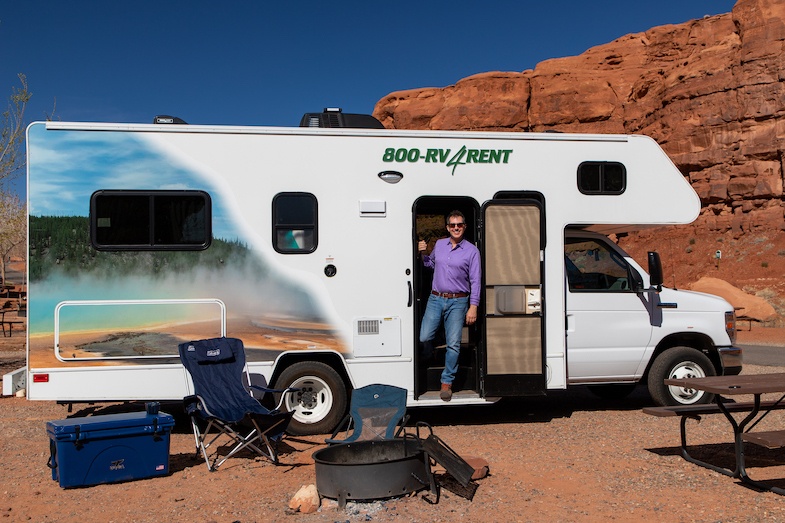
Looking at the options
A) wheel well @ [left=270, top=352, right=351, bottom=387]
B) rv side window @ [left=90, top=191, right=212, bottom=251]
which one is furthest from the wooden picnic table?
rv side window @ [left=90, top=191, right=212, bottom=251]

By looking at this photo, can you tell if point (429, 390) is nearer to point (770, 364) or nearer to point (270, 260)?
point (270, 260)

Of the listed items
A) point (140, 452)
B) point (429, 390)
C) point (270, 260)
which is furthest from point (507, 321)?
point (140, 452)

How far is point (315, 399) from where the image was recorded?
754cm

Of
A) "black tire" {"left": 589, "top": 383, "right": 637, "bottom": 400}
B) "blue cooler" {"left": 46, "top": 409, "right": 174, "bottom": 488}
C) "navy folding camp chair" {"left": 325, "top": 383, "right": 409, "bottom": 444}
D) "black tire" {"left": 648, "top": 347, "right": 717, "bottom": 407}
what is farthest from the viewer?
"black tire" {"left": 589, "top": 383, "right": 637, "bottom": 400}

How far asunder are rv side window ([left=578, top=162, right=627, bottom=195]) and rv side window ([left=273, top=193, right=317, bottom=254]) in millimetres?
2895

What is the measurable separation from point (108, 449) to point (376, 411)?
84.3 inches

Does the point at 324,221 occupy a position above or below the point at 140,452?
above

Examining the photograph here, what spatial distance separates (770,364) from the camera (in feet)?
46.3

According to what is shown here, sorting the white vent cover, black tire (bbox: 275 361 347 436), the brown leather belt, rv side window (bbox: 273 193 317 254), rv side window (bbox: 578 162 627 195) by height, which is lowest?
black tire (bbox: 275 361 347 436)

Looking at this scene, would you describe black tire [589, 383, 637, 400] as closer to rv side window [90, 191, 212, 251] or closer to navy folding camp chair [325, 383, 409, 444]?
navy folding camp chair [325, 383, 409, 444]

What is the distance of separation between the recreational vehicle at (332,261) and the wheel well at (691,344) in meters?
0.08

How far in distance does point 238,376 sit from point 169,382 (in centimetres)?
79

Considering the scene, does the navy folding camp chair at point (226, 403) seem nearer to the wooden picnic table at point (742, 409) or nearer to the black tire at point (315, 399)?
the black tire at point (315, 399)

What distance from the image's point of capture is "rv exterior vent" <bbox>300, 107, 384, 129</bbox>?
26.5 feet
